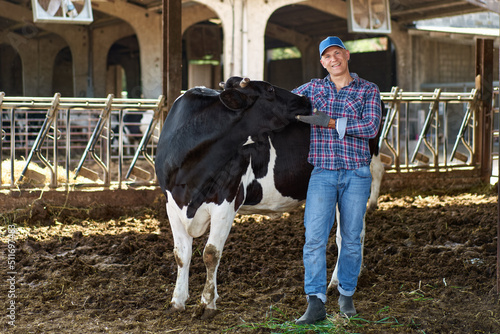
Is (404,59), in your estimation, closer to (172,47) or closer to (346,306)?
(172,47)

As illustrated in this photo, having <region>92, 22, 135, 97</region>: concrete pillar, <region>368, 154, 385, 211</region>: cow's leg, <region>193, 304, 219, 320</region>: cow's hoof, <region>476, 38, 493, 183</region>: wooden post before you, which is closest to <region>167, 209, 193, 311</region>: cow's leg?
<region>193, 304, 219, 320</region>: cow's hoof

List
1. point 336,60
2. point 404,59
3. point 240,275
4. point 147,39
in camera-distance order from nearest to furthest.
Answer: point 336,60
point 240,275
point 147,39
point 404,59

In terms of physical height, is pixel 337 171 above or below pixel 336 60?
below

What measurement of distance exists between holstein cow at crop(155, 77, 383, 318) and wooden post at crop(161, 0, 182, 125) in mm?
3716

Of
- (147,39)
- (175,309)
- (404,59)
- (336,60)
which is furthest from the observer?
(404,59)

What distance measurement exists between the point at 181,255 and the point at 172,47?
419 cm

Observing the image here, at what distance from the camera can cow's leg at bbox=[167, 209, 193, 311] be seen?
3.88 metres

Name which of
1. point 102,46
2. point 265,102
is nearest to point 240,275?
point 265,102

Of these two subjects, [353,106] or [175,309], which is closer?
[353,106]

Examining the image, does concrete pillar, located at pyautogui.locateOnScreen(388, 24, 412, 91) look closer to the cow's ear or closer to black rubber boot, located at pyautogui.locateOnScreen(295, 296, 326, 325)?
the cow's ear

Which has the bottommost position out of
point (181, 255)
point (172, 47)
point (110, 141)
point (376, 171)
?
point (181, 255)

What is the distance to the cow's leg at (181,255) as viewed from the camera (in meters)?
3.88

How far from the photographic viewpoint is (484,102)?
958cm

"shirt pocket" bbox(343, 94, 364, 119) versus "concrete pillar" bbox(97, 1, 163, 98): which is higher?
"concrete pillar" bbox(97, 1, 163, 98)
